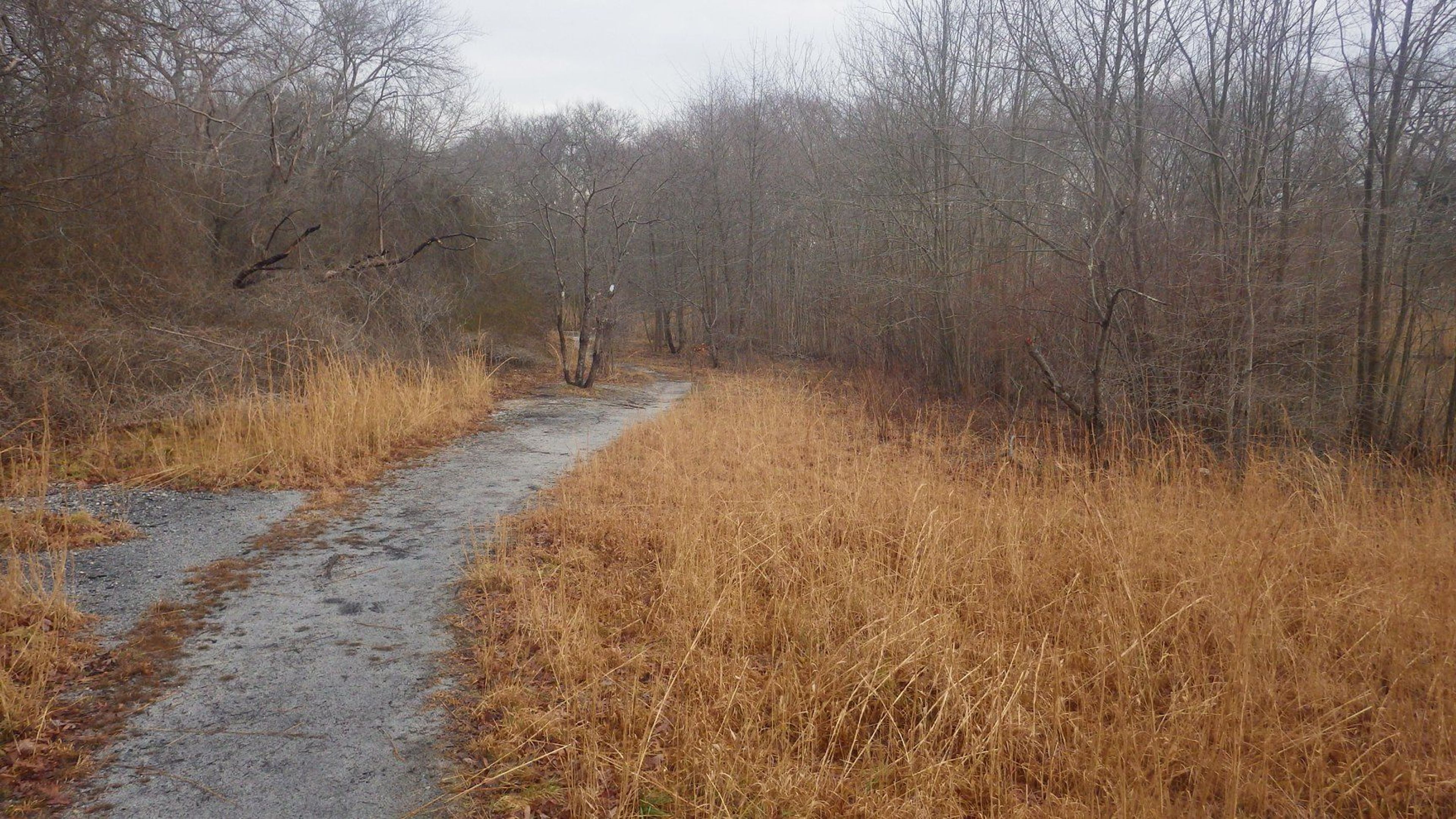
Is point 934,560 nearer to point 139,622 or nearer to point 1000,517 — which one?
point 1000,517

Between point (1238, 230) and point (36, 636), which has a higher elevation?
point (1238, 230)

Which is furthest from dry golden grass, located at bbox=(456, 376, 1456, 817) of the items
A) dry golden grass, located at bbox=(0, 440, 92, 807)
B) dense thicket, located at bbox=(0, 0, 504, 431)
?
dense thicket, located at bbox=(0, 0, 504, 431)

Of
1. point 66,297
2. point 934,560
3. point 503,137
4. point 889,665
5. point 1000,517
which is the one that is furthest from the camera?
point 503,137

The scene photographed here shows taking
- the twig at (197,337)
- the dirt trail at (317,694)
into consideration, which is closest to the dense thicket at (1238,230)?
the dirt trail at (317,694)

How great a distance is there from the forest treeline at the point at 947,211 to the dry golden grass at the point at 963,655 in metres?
3.91

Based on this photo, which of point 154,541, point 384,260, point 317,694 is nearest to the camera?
point 317,694

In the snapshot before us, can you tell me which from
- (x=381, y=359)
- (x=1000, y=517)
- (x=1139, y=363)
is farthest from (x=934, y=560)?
(x=381, y=359)

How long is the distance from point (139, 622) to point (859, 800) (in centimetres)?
363

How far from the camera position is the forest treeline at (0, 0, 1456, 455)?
8.81 meters

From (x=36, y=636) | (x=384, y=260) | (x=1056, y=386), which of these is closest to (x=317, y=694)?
(x=36, y=636)

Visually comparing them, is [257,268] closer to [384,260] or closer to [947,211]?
[384,260]

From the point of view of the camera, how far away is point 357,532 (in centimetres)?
580

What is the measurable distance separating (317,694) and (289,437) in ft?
15.4

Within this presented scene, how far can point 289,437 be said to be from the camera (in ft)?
24.4
